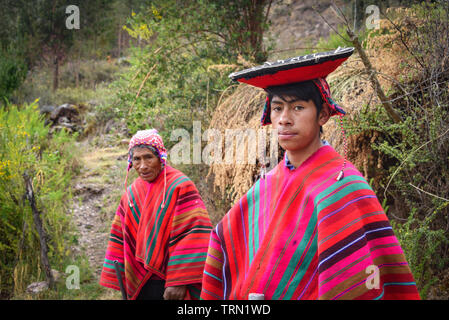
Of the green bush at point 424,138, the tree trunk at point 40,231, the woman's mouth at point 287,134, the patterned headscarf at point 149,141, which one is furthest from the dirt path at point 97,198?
the woman's mouth at point 287,134

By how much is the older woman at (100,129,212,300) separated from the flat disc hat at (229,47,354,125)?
146cm

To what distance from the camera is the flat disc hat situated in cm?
175

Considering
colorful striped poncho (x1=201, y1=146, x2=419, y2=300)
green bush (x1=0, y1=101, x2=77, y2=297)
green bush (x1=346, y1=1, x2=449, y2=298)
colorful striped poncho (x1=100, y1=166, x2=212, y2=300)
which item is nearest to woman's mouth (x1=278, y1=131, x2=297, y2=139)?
colorful striped poncho (x1=201, y1=146, x2=419, y2=300)

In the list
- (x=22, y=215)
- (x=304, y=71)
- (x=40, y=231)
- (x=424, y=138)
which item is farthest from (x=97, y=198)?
(x=304, y=71)

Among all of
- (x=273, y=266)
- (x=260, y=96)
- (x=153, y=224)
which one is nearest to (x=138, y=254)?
(x=153, y=224)

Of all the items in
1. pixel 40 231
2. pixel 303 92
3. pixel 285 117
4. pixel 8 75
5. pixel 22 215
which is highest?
pixel 8 75

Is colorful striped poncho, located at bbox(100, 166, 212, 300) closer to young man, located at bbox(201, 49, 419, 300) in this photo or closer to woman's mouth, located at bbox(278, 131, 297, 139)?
young man, located at bbox(201, 49, 419, 300)

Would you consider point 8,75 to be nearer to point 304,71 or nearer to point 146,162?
point 146,162

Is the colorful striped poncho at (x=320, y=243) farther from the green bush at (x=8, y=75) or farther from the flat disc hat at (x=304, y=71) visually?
the green bush at (x=8, y=75)

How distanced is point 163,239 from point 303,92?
1756mm

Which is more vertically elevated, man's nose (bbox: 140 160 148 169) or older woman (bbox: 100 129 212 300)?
man's nose (bbox: 140 160 148 169)

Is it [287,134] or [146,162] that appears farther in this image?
[146,162]

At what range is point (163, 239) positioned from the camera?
3.12 metres
